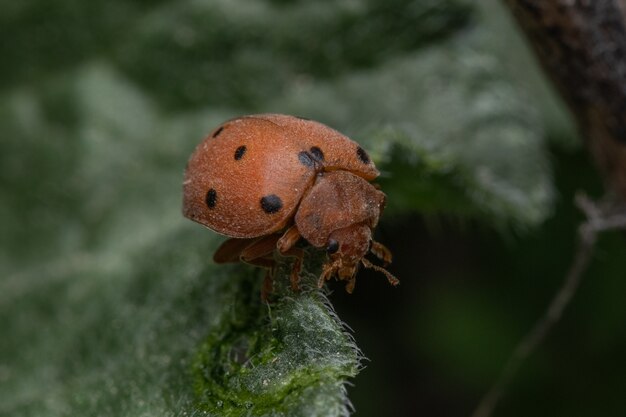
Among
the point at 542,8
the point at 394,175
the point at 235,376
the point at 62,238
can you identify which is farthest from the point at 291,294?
the point at 62,238

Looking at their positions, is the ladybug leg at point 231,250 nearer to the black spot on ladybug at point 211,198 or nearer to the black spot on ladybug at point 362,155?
the black spot on ladybug at point 211,198

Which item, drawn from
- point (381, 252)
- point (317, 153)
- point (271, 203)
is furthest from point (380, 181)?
point (271, 203)

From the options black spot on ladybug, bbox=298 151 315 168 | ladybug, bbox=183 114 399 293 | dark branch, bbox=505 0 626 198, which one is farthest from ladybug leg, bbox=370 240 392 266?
dark branch, bbox=505 0 626 198

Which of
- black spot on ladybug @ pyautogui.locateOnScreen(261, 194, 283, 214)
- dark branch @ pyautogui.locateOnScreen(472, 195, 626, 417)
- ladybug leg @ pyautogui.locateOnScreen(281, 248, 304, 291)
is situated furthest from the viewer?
dark branch @ pyautogui.locateOnScreen(472, 195, 626, 417)

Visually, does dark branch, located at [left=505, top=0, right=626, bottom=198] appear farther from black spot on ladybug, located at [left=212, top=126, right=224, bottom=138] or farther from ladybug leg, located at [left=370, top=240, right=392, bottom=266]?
black spot on ladybug, located at [left=212, top=126, right=224, bottom=138]

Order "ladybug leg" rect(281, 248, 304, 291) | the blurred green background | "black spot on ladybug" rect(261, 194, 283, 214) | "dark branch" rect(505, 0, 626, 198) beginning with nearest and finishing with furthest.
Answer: "ladybug leg" rect(281, 248, 304, 291) → "black spot on ladybug" rect(261, 194, 283, 214) → "dark branch" rect(505, 0, 626, 198) → the blurred green background

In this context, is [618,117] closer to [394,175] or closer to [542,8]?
[542,8]

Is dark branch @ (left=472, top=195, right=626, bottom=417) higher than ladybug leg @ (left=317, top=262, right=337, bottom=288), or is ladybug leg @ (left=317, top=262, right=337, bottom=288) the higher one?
ladybug leg @ (left=317, top=262, right=337, bottom=288)
